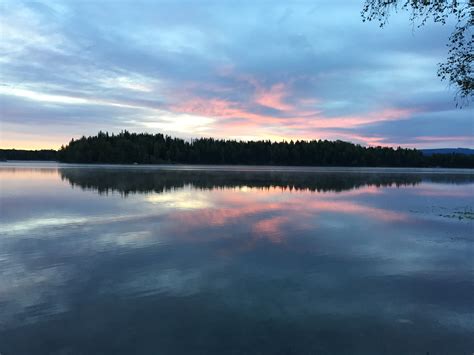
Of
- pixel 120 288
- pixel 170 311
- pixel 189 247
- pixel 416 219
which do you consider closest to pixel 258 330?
pixel 170 311

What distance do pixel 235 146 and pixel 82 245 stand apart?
17231 cm

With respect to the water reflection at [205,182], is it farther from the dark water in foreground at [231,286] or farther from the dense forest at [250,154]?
the dense forest at [250,154]

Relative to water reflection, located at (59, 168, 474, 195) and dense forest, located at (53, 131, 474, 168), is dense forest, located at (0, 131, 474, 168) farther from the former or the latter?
water reflection, located at (59, 168, 474, 195)

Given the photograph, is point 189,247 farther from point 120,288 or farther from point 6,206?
point 6,206

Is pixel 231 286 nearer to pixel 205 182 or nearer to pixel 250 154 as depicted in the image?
pixel 205 182

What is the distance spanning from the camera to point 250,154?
590ft

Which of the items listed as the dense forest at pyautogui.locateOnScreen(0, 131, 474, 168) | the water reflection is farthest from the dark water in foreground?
the dense forest at pyautogui.locateOnScreen(0, 131, 474, 168)

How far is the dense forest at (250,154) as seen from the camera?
172 metres

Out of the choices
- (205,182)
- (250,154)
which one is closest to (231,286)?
(205,182)

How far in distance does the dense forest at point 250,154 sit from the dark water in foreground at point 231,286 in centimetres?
15838

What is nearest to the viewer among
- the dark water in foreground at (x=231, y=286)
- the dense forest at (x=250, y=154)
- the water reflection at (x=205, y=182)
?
the dark water in foreground at (x=231, y=286)

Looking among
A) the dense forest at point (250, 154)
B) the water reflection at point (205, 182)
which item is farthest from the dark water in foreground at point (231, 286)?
the dense forest at point (250, 154)

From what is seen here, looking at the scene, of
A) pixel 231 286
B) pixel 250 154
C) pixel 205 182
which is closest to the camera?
pixel 231 286

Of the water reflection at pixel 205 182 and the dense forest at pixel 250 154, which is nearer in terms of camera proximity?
the water reflection at pixel 205 182
